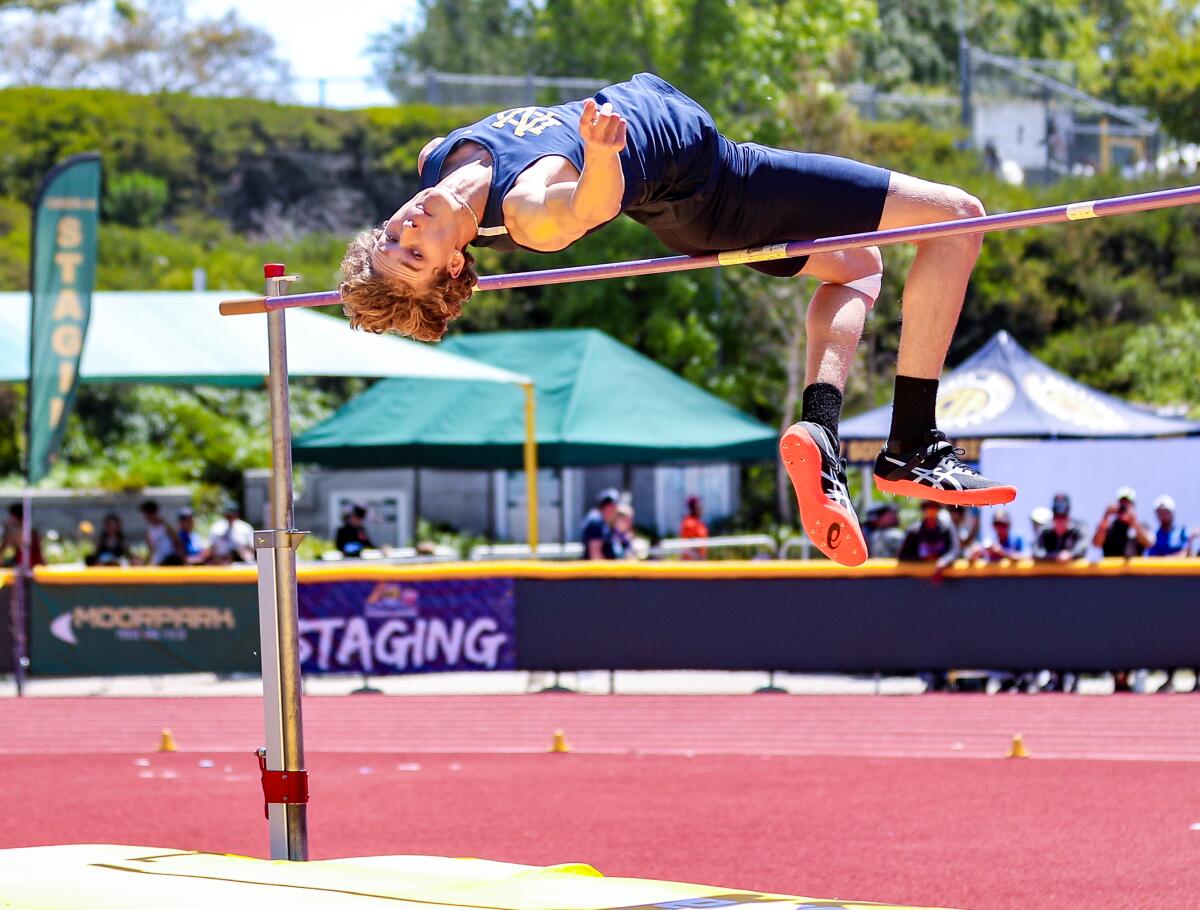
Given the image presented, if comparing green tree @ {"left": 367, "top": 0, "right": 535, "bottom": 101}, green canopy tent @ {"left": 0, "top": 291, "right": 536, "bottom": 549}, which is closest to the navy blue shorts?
green canopy tent @ {"left": 0, "top": 291, "right": 536, "bottom": 549}

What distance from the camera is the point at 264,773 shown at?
502 cm

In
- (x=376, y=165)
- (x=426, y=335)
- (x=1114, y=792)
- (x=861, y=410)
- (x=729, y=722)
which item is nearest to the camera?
(x=426, y=335)

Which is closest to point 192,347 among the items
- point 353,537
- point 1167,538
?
point 353,537

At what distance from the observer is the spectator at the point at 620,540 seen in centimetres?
1389

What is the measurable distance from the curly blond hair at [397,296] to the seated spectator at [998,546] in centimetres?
847

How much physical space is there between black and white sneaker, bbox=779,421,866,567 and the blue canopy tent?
9779 mm

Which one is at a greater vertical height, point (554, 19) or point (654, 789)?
point (554, 19)

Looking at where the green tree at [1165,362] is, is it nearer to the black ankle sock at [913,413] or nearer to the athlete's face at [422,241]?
the black ankle sock at [913,413]

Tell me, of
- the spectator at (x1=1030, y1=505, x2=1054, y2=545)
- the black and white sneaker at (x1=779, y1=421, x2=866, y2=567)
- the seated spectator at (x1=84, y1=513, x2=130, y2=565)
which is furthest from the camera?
the seated spectator at (x1=84, y1=513, x2=130, y2=565)

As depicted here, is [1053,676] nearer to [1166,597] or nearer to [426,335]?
[1166,597]

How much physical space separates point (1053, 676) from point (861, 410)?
53.5 ft

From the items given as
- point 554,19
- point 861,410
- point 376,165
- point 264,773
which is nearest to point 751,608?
point 264,773

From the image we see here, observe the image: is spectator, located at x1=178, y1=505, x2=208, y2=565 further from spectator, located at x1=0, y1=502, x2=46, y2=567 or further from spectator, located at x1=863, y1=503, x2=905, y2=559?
spectator, located at x1=863, y1=503, x2=905, y2=559

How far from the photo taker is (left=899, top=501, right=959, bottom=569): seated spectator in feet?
39.5
